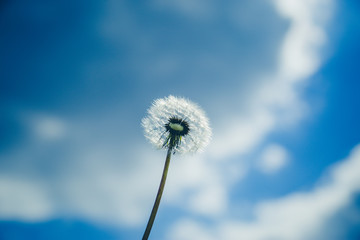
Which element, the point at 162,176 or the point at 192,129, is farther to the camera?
the point at 192,129

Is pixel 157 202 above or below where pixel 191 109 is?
below

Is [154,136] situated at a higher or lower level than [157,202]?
higher

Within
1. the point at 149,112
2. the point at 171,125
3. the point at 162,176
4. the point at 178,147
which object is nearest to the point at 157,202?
the point at 162,176

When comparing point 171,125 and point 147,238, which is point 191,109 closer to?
point 171,125

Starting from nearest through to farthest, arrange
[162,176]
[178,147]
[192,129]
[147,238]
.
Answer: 1. [147,238]
2. [162,176]
3. [178,147]
4. [192,129]

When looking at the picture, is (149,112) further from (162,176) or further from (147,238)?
(147,238)

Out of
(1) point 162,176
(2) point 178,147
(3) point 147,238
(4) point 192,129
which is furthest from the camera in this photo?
(4) point 192,129

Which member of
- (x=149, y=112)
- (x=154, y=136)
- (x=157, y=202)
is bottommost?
(x=157, y=202)

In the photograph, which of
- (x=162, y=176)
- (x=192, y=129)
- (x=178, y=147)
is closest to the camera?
(x=162, y=176)

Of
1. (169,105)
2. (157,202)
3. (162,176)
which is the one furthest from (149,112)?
(157,202)
